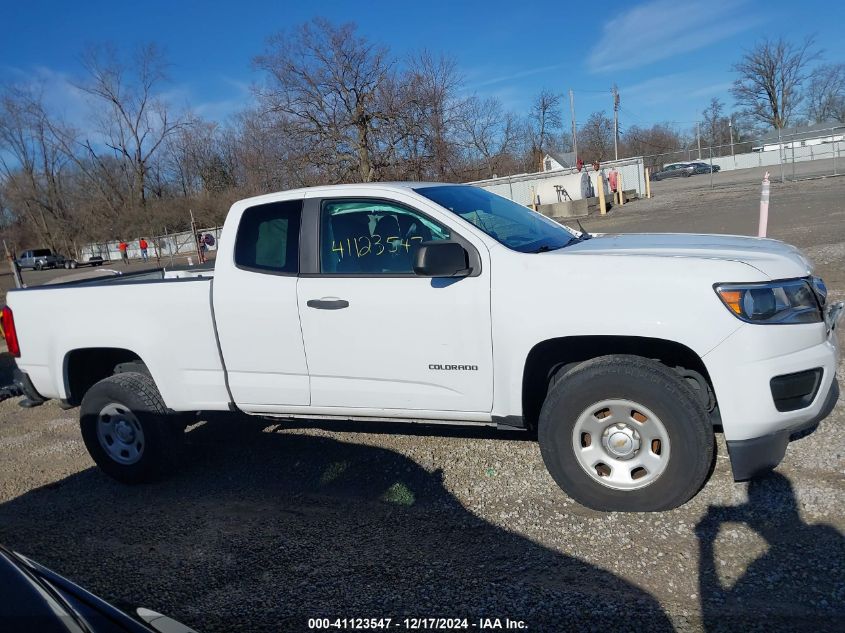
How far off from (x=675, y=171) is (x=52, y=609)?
196 feet

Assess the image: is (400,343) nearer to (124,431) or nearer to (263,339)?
(263,339)

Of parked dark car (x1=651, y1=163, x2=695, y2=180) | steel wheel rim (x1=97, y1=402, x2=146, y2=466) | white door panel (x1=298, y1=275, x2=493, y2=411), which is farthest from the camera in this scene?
parked dark car (x1=651, y1=163, x2=695, y2=180)

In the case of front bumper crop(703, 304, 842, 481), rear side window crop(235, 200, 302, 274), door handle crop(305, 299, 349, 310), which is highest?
rear side window crop(235, 200, 302, 274)

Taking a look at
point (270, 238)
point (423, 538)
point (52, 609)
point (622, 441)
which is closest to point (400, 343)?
point (423, 538)

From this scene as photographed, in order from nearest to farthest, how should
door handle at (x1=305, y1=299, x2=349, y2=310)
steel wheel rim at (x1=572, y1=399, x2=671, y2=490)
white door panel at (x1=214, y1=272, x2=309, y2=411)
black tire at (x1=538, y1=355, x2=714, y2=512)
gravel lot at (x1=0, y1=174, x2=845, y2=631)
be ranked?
gravel lot at (x1=0, y1=174, x2=845, y2=631)
black tire at (x1=538, y1=355, x2=714, y2=512)
steel wheel rim at (x1=572, y1=399, x2=671, y2=490)
door handle at (x1=305, y1=299, x2=349, y2=310)
white door panel at (x1=214, y1=272, x2=309, y2=411)

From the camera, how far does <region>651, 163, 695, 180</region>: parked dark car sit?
55.5 metres

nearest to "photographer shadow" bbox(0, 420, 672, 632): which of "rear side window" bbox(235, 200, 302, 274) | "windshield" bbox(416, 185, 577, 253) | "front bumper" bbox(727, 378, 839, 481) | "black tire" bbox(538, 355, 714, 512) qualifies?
"black tire" bbox(538, 355, 714, 512)

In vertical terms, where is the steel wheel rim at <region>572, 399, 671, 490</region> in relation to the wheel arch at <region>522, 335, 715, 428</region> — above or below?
below

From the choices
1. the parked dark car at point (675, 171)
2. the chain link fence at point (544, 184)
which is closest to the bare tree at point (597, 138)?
the parked dark car at point (675, 171)

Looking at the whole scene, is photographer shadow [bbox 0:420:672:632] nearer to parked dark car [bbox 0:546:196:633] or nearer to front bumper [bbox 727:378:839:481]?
parked dark car [bbox 0:546:196:633]

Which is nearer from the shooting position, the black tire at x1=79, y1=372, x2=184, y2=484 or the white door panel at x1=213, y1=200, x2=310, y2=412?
the white door panel at x1=213, y1=200, x2=310, y2=412

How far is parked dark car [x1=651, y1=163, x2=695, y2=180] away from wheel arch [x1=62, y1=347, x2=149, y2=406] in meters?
56.3

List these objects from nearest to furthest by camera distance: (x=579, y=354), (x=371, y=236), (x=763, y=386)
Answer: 1. (x=763, y=386)
2. (x=579, y=354)
3. (x=371, y=236)

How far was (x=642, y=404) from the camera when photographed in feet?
11.1
